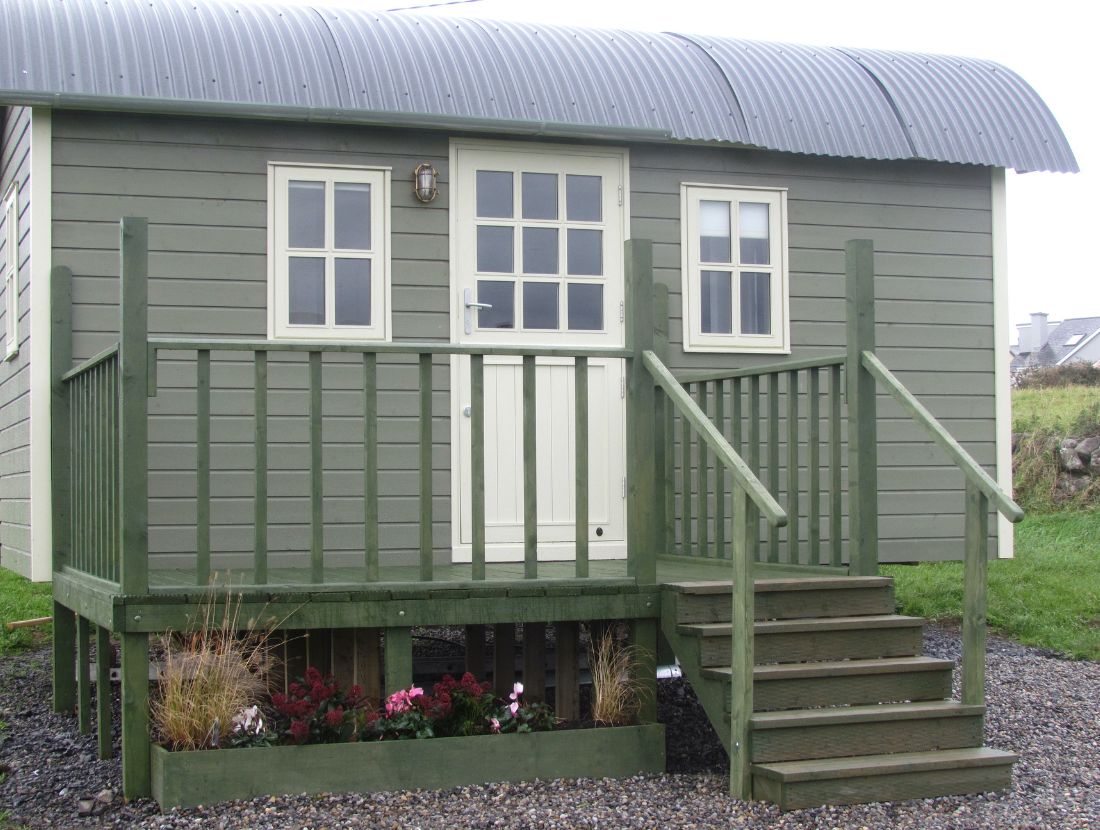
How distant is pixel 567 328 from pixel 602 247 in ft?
1.64

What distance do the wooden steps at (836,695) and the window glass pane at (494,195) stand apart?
252 centimetres

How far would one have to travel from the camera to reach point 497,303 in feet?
22.2

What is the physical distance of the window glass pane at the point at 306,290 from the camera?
650 centimetres

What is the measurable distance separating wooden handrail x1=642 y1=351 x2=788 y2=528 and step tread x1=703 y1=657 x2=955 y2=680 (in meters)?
0.64

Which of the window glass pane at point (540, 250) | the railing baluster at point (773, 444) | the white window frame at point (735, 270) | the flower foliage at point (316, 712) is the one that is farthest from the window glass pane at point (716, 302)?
the flower foliage at point (316, 712)

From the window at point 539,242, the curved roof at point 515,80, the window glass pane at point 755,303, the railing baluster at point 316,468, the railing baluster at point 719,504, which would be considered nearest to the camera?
the railing baluster at point 316,468

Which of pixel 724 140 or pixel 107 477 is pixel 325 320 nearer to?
pixel 107 477

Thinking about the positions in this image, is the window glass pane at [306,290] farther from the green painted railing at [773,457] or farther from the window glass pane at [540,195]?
the green painted railing at [773,457]

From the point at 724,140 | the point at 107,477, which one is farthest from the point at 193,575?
the point at 724,140

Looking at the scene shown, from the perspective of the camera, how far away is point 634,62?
283 inches

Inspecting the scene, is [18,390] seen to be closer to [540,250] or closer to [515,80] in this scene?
[540,250]

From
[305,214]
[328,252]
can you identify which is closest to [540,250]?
[328,252]

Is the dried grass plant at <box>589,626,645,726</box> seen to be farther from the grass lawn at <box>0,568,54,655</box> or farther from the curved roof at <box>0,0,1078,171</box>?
the grass lawn at <box>0,568,54,655</box>

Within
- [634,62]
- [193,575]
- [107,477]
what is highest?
[634,62]
